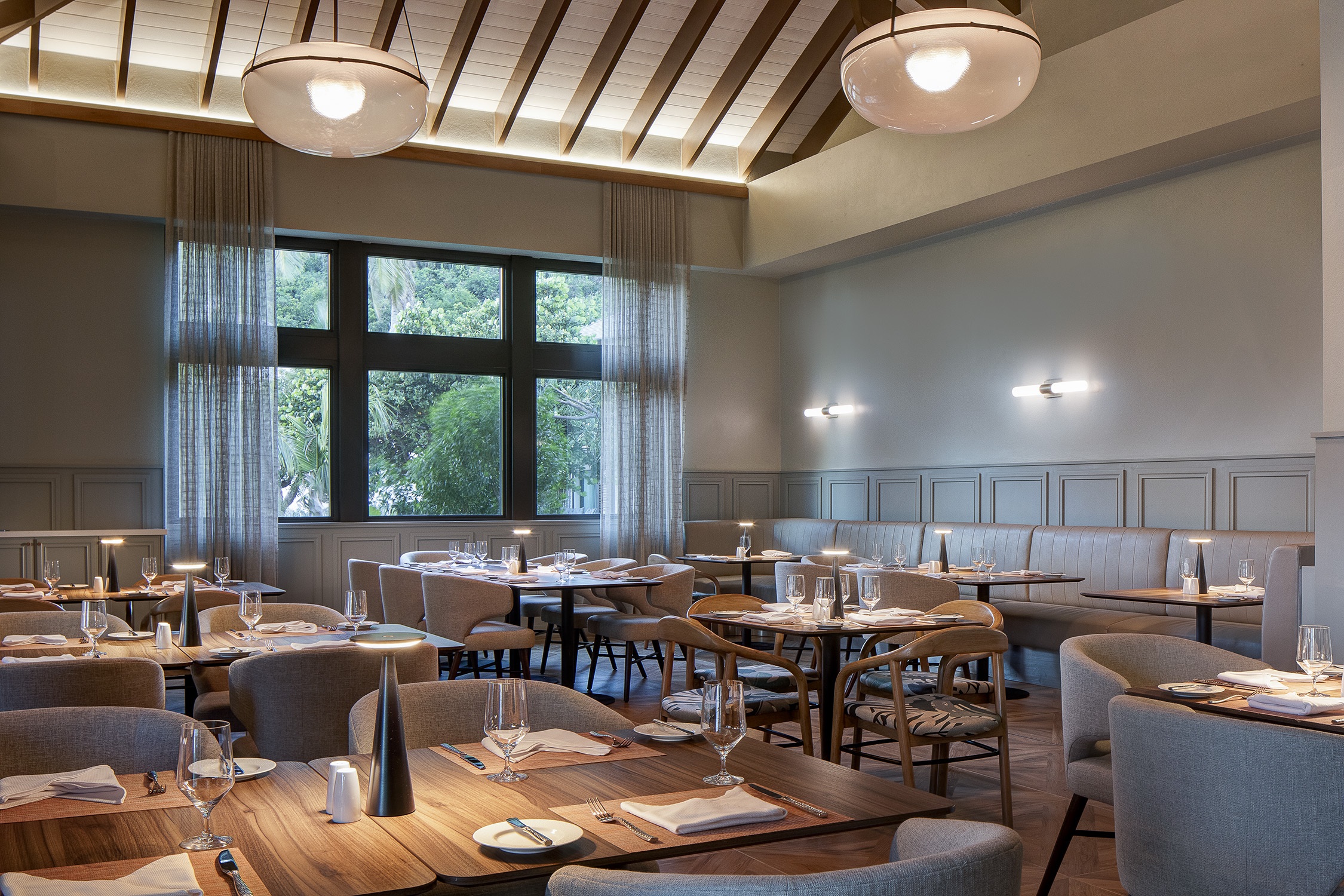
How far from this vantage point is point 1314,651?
2889mm

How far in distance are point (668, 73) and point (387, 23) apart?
2.43 meters

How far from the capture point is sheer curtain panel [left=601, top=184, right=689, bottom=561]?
34.0 ft

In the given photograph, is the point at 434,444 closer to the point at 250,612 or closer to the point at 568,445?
the point at 568,445

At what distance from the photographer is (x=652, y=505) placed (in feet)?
34.3

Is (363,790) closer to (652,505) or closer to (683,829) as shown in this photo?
(683,829)

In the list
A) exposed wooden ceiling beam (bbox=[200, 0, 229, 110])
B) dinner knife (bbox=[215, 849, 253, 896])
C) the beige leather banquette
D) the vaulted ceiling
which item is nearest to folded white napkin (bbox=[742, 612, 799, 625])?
the beige leather banquette

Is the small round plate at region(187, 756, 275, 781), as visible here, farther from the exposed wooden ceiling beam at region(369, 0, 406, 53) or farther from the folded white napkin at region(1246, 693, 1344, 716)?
the exposed wooden ceiling beam at region(369, 0, 406, 53)

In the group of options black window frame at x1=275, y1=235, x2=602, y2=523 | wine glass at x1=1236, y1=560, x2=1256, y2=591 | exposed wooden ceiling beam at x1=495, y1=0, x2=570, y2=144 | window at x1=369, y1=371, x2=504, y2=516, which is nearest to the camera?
wine glass at x1=1236, y1=560, x2=1256, y2=591

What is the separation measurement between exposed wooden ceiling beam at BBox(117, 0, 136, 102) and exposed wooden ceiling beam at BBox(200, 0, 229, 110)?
0.53 m

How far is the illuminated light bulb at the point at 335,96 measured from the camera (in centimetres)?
413

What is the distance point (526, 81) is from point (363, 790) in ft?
26.4

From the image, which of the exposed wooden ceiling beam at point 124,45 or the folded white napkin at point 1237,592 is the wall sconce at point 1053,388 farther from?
the exposed wooden ceiling beam at point 124,45

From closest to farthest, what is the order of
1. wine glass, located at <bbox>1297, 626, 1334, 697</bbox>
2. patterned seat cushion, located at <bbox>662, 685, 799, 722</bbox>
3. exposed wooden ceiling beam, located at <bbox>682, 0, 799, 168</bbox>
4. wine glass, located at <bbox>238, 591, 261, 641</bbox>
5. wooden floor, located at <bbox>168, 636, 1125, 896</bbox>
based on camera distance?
1. wine glass, located at <bbox>1297, 626, 1334, 697</bbox>
2. wooden floor, located at <bbox>168, 636, 1125, 896</bbox>
3. wine glass, located at <bbox>238, 591, 261, 641</bbox>
4. patterned seat cushion, located at <bbox>662, 685, 799, 722</bbox>
5. exposed wooden ceiling beam, located at <bbox>682, 0, 799, 168</bbox>

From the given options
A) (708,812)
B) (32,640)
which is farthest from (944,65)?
(32,640)
